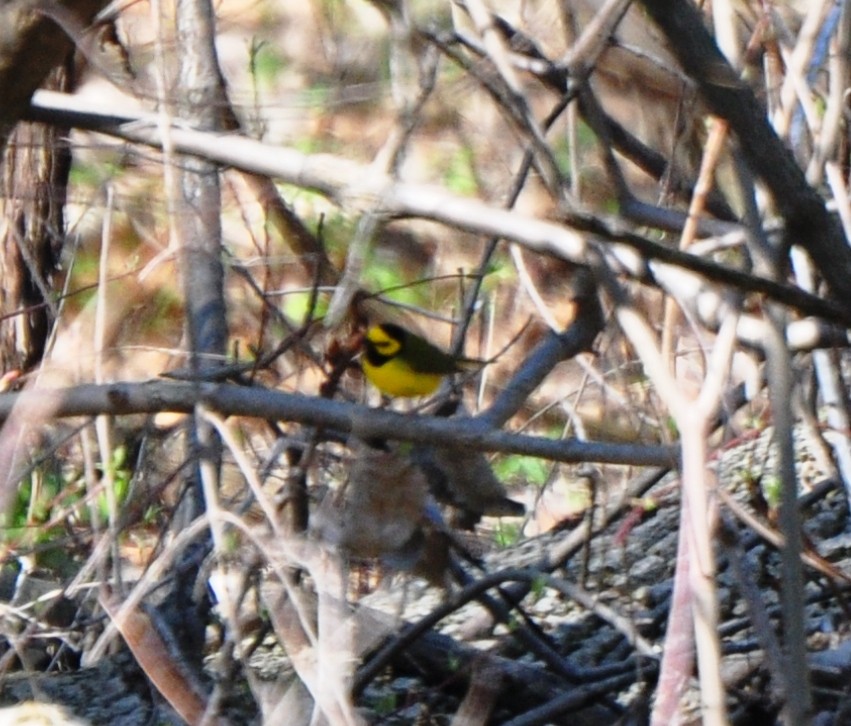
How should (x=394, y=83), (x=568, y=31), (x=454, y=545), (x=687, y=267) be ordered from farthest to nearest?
(x=454, y=545), (x=568, y=31), (x=394, y=83), (x=687, y=267)

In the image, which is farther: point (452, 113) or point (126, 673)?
point (452, 113)

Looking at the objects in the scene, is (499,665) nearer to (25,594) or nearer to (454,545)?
(454,545)

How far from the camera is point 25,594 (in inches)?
172

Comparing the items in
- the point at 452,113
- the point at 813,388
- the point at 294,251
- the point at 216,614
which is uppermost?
the point at 452,113

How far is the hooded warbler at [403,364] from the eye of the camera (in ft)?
14.7

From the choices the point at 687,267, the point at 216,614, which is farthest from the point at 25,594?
the point at 687,267

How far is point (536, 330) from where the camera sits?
265 inches

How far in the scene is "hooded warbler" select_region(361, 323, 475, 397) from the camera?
449 centimetres

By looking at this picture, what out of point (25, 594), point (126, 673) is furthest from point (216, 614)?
point (25, 594)

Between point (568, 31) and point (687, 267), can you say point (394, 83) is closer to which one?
point (568, 31)

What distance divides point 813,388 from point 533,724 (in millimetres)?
1008

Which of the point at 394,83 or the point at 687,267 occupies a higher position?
the point at 394,83

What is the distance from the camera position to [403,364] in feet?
14.9

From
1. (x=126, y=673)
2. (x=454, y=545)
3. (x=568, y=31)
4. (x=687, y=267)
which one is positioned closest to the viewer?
(x=687, y=267)
